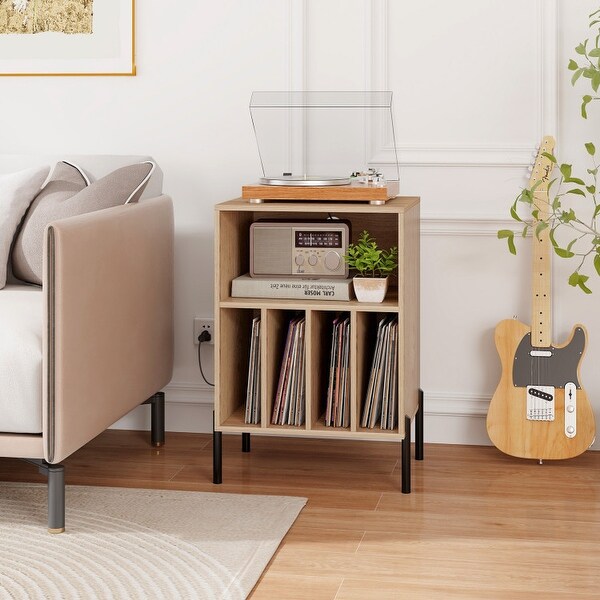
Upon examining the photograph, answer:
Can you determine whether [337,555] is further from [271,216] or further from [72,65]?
[72,65]

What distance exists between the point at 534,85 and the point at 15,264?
1528 mm

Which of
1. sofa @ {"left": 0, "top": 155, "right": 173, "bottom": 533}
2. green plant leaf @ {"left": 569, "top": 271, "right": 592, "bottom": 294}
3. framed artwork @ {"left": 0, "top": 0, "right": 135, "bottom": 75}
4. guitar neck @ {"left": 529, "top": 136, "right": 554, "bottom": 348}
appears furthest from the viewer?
framed artwork @ {"left": 0, "top": 0, "right": 135, "bottom": 75}

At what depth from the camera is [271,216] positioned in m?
2.91

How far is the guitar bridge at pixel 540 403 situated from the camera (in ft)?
9.16

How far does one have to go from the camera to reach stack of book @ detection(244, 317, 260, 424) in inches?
104

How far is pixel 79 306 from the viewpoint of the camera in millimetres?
2293

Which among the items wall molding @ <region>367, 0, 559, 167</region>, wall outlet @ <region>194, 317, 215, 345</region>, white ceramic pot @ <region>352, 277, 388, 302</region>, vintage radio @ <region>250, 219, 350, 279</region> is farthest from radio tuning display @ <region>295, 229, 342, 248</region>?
wall outlet @ <region>194, 317, 215, 345</region>

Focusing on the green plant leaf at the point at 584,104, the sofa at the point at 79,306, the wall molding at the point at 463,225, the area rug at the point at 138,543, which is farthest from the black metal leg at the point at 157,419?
the green plant leaf at the point at 584,104

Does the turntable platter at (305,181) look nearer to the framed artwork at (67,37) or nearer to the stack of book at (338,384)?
the stack of book at (338,384)

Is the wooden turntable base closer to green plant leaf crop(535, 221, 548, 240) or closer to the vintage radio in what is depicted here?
the vintage radio

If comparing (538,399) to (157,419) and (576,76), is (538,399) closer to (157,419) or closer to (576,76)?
(576,76)

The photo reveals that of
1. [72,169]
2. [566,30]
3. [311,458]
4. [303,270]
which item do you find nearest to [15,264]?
[72,169]

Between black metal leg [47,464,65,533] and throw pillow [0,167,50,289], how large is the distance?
2.21 feet

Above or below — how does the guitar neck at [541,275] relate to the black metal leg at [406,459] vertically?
above
